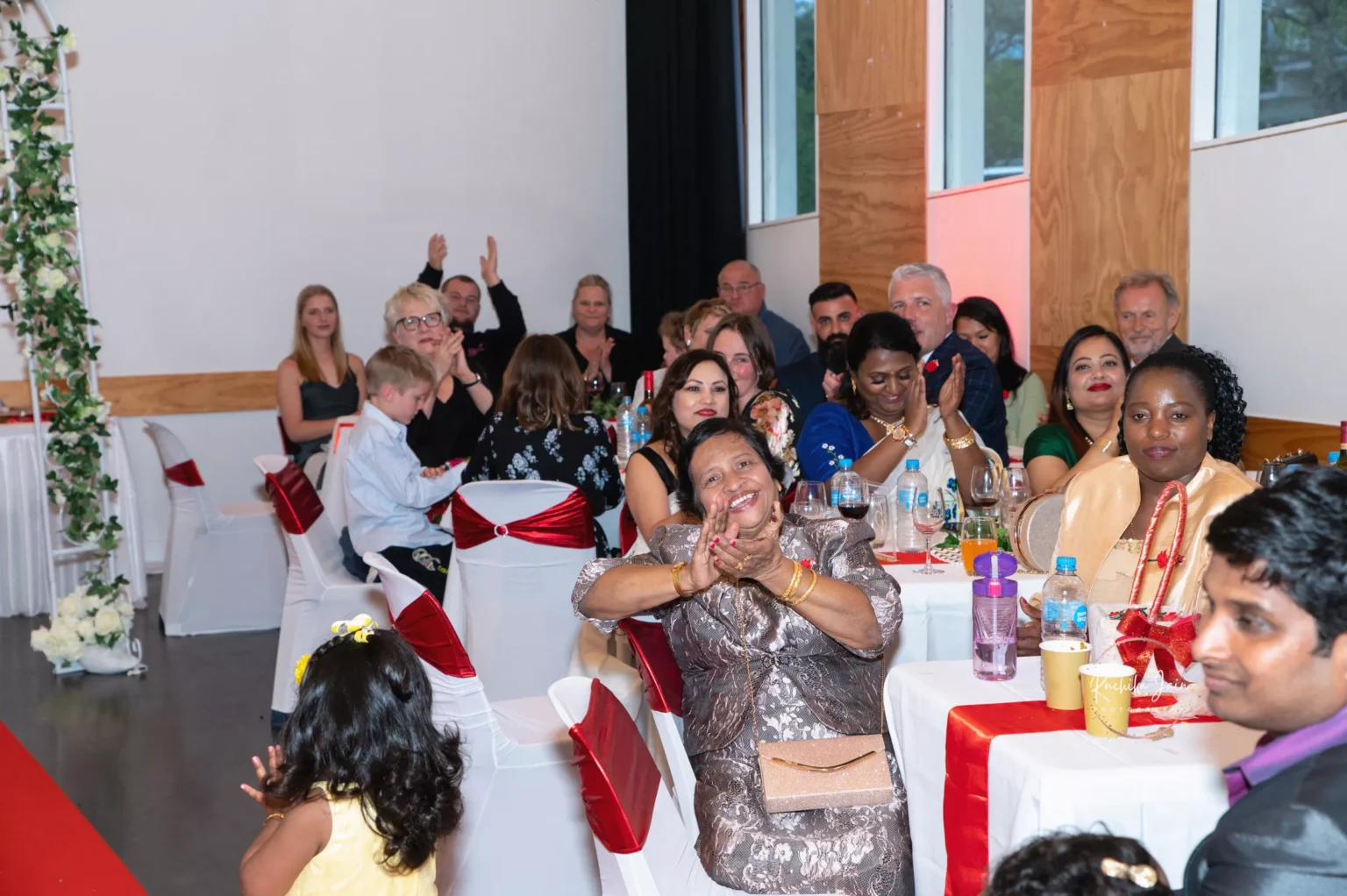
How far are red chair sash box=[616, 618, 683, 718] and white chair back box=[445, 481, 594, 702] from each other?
117 centimetres

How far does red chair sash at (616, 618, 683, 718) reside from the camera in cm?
249

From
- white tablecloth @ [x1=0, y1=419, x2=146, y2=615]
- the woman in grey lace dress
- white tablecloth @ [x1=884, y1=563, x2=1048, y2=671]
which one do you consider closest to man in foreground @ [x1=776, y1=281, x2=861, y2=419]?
white tablecloth @ [x1=884, y1=563, x2=1048, y2=671]

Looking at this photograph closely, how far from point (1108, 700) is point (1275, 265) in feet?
8.83

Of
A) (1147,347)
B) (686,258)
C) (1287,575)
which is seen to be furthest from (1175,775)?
(686,258)

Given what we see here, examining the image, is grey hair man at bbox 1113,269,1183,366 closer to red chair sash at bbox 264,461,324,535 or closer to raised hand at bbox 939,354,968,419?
raised hand at bbox 939,354,968,419

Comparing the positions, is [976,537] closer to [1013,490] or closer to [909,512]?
[909,512]

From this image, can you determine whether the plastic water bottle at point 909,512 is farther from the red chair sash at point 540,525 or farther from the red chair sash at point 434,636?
the red chair sash at point 434,636

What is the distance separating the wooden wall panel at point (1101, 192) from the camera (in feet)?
14.6

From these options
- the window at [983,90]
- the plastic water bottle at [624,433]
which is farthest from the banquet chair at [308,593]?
the window at [983,90]

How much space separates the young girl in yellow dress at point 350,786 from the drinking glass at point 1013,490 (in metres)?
1.71

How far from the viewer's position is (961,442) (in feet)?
11.9

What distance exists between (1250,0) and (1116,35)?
20.1 inches

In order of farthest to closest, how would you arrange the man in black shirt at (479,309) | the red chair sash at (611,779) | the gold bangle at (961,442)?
the man in black shirt at (479,309) < the gold bangle at (961,442) < the red chair sash at (611,779)

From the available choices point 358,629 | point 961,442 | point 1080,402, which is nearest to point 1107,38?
point 1080,402
